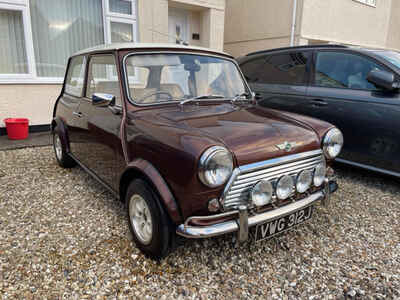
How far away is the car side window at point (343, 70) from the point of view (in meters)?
3.81

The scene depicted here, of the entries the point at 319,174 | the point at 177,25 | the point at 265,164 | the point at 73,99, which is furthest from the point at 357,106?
the point at 177,25

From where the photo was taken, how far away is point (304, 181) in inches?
90.5

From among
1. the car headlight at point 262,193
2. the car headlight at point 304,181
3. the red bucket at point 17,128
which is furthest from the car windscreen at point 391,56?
the red bucket at point 17,128

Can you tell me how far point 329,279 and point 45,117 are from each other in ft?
20.2

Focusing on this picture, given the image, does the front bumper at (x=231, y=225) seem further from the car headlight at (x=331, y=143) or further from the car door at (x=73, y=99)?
the car door at (x=73, y=99)

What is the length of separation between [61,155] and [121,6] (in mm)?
4116

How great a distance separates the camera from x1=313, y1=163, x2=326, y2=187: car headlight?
2.38 metres

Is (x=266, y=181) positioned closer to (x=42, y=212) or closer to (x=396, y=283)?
(x=396, y=283)

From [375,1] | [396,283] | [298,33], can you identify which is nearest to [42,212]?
[396,283]

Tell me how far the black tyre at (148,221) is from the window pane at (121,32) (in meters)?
5.49

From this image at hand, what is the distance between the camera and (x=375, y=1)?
12.1 m

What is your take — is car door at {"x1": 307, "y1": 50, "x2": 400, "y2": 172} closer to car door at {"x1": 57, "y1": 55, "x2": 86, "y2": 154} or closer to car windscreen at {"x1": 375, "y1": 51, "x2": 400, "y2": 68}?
car windscreen at {"x1": 375, "y1": 51, "x2": 400, "y2": 68}

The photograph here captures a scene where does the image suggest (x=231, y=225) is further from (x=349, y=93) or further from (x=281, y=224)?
(x=349, y=93)

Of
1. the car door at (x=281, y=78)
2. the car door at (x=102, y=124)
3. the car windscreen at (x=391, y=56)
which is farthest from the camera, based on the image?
the car door at (x=281, y=78)
